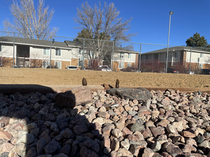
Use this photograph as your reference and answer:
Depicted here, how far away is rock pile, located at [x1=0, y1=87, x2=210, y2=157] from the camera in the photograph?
5.16ft

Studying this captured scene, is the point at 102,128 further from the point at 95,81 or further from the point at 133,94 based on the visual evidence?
the point at 95,81

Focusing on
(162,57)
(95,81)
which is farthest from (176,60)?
(95,81)

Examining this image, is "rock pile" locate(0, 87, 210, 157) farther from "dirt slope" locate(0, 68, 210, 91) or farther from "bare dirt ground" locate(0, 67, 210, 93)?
"dirt slope" locate(0, 68, 210, 91)

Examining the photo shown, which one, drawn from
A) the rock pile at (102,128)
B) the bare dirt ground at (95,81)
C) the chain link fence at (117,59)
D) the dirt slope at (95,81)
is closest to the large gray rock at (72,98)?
the rock pile at (102,128)

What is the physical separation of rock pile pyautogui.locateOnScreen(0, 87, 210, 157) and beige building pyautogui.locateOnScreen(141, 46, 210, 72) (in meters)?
8.80

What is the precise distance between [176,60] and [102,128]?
13.0 meters

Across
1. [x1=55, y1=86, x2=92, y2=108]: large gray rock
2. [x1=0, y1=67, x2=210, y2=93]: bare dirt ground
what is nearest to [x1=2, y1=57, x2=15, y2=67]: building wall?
[x1=0, y1=67, x2=210, y2=93]: bare dirt ground

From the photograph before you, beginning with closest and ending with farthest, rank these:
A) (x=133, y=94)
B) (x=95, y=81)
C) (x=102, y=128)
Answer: (x=102, y=128), (x=133, y=94), (x=95, y=81)

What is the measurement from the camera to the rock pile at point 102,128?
1572 millimetres

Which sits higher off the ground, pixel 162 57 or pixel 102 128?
pixel 162 57

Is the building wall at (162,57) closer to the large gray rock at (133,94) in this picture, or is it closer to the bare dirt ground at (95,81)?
Answer: the bare dirt ground at (95,81)

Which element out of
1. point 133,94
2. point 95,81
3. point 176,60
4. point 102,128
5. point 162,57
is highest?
point 162,57

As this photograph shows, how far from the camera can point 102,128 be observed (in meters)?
2.02

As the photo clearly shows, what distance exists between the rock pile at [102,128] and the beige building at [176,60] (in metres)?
8.80
